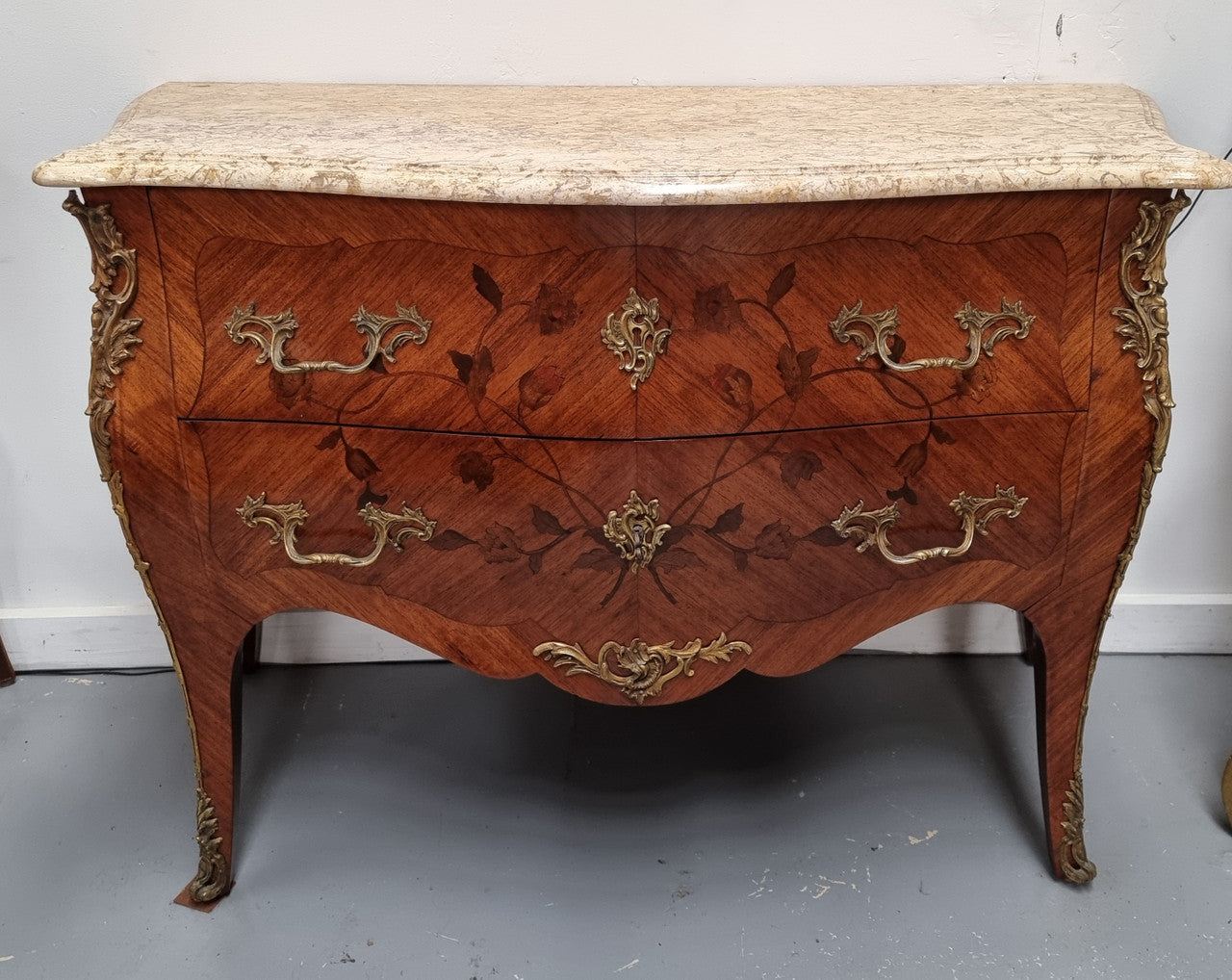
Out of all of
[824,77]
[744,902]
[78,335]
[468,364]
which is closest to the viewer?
[468,364]

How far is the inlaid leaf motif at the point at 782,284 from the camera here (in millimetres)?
1146

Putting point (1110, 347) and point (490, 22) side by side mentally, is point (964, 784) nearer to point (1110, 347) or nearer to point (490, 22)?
point (1110, 347)

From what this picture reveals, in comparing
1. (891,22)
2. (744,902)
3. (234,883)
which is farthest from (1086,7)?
(234,883)

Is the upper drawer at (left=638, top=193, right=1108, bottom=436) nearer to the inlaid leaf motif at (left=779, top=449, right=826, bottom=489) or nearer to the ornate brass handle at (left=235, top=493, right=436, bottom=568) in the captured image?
the inlaid leaf motif at (left=779, top=449, right=826, bottom=489)

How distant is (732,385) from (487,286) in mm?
272

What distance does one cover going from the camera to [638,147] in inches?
46.4

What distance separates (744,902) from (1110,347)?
2.72 ft

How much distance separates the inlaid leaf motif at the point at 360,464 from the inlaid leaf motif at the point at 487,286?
0.73 feet

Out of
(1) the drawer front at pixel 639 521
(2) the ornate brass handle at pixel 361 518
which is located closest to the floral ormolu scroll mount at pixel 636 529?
(1) the drawer front at pixel 639 521

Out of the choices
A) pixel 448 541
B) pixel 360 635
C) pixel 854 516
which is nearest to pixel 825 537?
pixel 854 516

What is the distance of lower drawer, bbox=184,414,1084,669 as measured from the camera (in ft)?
4.03

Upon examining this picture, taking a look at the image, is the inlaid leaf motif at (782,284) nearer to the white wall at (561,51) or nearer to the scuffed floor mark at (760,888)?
the white wall at (561,51)

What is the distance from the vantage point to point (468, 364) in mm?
1186

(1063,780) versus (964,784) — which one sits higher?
(1063,780)
